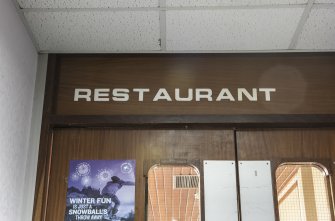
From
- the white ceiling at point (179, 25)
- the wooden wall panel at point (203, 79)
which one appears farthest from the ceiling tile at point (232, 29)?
the wooden wall panel at point (203, 79)

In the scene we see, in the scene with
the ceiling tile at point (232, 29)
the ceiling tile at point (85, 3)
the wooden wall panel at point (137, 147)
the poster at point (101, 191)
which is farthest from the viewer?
→ the wooden wall panel at point (137, 147)

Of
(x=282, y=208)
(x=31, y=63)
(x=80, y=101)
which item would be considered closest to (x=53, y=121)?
(x=80, y=101)

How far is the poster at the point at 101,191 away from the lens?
9.04 feet

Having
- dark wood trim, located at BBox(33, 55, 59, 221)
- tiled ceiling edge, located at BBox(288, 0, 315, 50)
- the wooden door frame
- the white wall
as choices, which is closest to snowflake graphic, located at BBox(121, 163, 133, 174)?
the wooden door frame

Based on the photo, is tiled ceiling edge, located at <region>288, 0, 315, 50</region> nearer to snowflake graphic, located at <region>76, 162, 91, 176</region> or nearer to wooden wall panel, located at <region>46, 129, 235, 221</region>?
wooden wall panel, located at <region>46, 129, 235, 221</region>

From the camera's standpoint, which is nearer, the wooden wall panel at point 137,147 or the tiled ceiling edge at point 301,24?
the tiled ceiling edge at point 301,24

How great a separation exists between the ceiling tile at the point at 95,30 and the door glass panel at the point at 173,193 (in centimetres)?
86

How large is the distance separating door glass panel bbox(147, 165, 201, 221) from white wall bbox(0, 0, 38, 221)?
820 millimetres

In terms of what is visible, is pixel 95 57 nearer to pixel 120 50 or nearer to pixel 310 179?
pixel 120 50

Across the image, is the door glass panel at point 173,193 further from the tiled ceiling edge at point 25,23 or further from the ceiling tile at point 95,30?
the tiled ceiling edge at point 25,23

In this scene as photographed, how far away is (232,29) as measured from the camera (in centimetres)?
280

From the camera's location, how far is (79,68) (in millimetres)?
3074

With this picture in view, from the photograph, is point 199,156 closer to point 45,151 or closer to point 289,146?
point 289,146

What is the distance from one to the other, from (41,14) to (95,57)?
0.55 m
